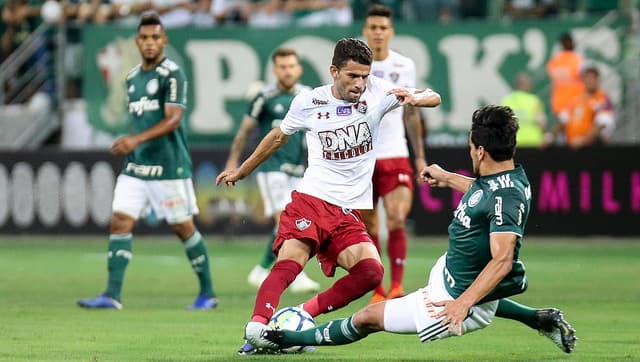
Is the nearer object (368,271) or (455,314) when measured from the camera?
(455,314)

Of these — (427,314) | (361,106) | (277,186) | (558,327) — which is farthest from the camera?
(277,186)

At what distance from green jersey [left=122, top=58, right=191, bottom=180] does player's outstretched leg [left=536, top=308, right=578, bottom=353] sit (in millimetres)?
4673

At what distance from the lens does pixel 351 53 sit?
9.01 metres

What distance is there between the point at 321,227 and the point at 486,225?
1.49 metres

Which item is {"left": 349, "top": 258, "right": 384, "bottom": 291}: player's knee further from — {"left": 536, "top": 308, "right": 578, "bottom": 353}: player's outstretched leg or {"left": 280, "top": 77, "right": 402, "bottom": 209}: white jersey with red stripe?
{"left": 536, "top": 308, "right": 578, "bottom": 353}: player's outstretched leg

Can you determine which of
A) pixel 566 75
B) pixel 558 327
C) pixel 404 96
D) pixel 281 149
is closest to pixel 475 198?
pixel 404 96

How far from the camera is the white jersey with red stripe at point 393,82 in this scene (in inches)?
515

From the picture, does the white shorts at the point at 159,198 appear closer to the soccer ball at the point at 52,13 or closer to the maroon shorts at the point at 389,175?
the maroon shorts at the point at 389,175

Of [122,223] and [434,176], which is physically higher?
[434,176]

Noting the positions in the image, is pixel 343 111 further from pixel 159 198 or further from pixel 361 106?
pixel 159 198

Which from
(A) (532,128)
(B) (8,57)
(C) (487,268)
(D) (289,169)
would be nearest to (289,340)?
(C) (487,268)

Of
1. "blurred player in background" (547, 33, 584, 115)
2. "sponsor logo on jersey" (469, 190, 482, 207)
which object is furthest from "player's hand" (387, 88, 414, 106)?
"blurred player in background" (547, 33, 584, 115)

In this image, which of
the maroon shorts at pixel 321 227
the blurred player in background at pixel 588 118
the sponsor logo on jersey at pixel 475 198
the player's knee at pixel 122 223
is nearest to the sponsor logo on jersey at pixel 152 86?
the player's knee at pixel 122 223

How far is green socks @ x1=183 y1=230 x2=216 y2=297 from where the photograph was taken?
41.4 feet
